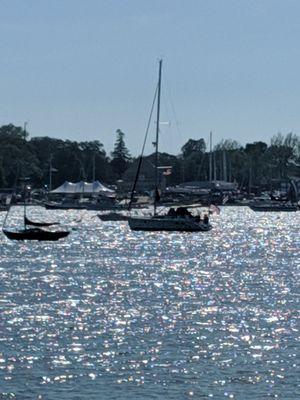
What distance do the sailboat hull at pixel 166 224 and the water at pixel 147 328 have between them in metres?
28.6

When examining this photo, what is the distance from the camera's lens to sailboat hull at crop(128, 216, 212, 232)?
389 feet

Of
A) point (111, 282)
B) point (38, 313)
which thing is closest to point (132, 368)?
point (38, 313)

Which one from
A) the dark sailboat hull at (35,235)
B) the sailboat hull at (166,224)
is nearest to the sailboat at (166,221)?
the sailboat hull at (166,224)

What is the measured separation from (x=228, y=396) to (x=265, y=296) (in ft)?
84.2

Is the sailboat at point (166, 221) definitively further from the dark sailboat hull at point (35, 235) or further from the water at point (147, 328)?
the water at point (147, 328)

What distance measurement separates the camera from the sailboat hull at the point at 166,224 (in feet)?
389

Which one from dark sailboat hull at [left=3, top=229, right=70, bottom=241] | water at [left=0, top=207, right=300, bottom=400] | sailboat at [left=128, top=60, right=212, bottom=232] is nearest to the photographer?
water at [left=0, top=207, right=300, bottom=400]

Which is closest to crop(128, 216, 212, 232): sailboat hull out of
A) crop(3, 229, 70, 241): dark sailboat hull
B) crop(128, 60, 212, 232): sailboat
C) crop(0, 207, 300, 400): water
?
crop(128, 60, 212, 232): sailboat

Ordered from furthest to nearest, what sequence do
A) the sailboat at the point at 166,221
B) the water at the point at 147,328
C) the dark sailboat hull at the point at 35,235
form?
the sailboat at the point at 166,221 → the dark sailboat hull at the point at 35,235 → the water at the point at 147,328

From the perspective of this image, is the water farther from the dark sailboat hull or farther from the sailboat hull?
the sailboat hull

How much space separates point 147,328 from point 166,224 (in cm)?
7202

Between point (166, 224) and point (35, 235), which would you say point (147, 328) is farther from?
point (166, 224)

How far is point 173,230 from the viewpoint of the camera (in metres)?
120

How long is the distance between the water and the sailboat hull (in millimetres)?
28558
